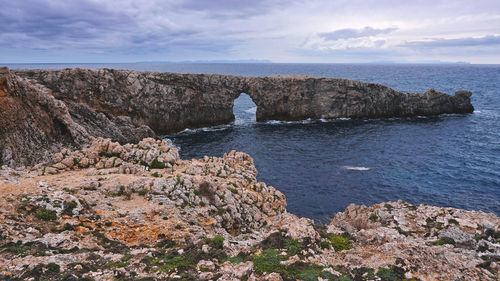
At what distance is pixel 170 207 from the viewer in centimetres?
2275

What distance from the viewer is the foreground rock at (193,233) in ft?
48.0

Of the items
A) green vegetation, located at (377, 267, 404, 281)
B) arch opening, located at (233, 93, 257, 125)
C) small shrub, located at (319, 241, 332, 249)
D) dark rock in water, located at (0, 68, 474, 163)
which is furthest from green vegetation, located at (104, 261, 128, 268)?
arch opening, located at (233, 93, 257, 125)

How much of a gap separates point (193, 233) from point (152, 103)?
59.8m

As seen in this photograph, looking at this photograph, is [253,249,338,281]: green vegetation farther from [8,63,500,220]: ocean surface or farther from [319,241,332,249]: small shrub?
[8,63,500,220]: ocean surface

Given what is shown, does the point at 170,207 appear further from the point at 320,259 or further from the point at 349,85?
the point at 349,85

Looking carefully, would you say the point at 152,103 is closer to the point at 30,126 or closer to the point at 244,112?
the point at 244,112

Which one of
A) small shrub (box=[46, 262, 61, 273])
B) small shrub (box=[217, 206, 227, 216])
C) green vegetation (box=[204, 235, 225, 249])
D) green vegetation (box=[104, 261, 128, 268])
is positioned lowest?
small shrub (box=[217, 206, 227, 216])

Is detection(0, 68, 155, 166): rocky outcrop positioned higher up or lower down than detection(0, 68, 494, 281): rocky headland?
higher up

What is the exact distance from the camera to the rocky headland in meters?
14.8

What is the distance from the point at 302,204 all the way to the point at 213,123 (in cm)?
5124

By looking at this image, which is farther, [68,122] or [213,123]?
[213,123]

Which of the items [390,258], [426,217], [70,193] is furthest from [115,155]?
[426,217]

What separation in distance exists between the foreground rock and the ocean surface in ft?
50.1

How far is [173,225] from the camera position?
20812mm
